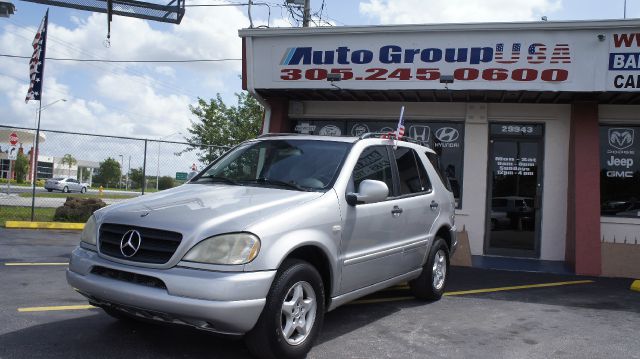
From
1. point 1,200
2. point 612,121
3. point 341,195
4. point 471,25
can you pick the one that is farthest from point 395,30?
point 1,200

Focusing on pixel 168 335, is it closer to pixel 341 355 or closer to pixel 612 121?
pixel 341 355

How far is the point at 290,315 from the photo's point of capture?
156 inches

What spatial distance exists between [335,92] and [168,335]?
707 cm

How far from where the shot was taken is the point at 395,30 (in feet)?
32.6

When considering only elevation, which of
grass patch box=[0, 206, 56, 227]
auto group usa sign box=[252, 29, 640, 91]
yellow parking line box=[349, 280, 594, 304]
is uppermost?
auto group usa sign box=[252, 29, 640, 91]

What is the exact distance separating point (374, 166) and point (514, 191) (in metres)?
6.22

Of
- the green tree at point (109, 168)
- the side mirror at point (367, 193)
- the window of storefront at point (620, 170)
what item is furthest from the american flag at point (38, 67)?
the window of storefront at point (620, 170)

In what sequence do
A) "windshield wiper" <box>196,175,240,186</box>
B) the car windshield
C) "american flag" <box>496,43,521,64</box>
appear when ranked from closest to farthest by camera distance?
the car windshield
"windshield wiper" <box>196,175,240,186</box>
"american flag" <box>496,43,521,64</box>

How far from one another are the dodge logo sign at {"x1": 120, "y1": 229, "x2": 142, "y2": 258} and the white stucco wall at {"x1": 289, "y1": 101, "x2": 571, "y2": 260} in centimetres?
793

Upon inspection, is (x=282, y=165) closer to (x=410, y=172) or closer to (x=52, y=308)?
(x=410, y=172)

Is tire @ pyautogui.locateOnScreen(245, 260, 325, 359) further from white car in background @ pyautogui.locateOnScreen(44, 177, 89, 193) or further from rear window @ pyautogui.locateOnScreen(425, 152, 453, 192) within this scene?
white car in background @ pyautogui.locateOnScreen(44, 177, 89, 193)

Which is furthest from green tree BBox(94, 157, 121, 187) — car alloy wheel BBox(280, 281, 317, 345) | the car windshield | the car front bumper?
car alloy wheel BBox(280, 281, 317, 345)

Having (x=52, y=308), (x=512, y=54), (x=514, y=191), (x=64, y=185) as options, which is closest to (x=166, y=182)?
(x=514, y=191)

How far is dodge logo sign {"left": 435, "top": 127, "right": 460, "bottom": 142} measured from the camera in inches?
430
